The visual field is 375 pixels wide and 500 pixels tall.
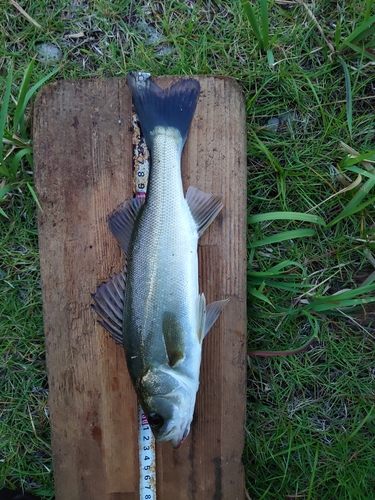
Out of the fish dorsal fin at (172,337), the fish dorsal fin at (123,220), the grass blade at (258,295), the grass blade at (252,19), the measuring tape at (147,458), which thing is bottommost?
the measuring tape at (147,458)

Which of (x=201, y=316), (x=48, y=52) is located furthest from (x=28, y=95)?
(x=201, y=316)

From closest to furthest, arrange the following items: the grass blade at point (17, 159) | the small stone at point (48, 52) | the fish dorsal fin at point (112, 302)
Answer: the fish dorsal fin at point (112, 302) < the grass blade at point (17, 159) < the small stone at point (48, 52)

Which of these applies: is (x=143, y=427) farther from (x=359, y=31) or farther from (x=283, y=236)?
(x=359, y=31)

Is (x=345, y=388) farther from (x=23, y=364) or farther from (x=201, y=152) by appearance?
(x=23, y=364)

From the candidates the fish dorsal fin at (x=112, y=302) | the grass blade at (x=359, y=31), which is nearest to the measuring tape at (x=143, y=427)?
the fish dorsal fin at (x=112, y=302)

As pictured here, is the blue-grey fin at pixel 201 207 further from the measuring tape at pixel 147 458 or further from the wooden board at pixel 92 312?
the measuring tape at pixel 147 458

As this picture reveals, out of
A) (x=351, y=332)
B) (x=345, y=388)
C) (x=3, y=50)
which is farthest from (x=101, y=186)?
(x=345, y=388)
